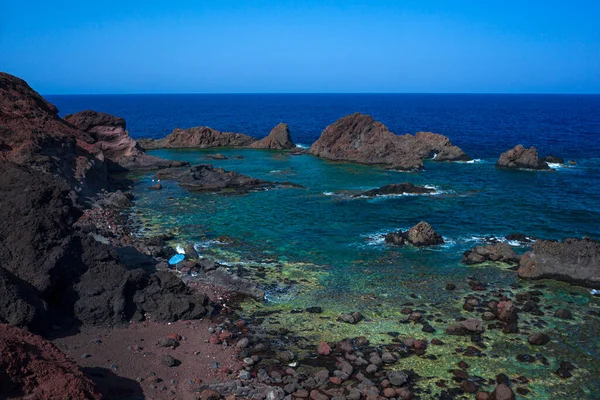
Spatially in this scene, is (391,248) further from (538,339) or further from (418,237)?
(538,339)

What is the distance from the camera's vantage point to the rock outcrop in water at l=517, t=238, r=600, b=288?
3072 cm

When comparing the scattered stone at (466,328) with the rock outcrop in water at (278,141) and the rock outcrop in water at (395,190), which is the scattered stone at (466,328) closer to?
the rock outcrop in water at (395,190)

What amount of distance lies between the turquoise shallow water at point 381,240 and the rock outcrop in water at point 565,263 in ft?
3.38

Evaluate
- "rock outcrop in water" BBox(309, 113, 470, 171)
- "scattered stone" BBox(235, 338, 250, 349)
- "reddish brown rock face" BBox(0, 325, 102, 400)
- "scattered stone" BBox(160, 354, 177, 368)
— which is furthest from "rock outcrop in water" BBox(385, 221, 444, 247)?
"rock outcrop in water" BBox(309, 113, 470, 171)

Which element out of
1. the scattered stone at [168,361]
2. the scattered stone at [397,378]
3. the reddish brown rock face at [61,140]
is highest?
the reddish brown rock face at [61,140]

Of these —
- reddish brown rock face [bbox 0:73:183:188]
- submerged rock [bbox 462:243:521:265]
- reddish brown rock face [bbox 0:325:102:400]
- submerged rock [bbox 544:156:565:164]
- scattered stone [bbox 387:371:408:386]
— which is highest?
reddish brown rock face [bbox 0:73:183:188]

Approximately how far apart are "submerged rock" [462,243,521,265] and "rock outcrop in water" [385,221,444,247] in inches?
125

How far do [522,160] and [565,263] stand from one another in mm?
43266

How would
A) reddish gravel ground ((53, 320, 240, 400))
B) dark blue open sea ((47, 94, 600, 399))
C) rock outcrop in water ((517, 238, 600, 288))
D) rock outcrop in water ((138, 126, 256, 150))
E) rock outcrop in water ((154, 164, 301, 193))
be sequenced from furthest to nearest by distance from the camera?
rock outcrop in water ((138, 126, 256, 150)) → rock outcrop in water ((154, 164, 301, 193)) → rock outcrop in water ((517, 238, 600, 288)) → dark blue open sea ((47, 94, 600, 399)) → reddish gravel ground ((53, 320, 240, 400))

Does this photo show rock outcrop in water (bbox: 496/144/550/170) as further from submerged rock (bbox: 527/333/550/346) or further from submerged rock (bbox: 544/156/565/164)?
submerged rock (bbox: 527/333/550/346)

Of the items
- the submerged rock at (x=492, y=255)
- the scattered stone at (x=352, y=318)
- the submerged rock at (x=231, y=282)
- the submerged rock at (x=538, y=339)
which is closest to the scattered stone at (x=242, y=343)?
the submerged rock at (x=231, y=282)

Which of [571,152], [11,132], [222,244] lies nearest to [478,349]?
[222,244]

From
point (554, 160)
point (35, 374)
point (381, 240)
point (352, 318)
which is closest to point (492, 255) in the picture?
point (381, 240)

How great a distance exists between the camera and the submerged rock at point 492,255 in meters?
34.5
